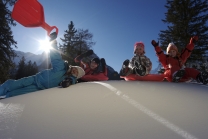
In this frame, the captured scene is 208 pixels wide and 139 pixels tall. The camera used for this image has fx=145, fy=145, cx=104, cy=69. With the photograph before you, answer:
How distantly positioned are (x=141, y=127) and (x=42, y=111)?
0.84 m

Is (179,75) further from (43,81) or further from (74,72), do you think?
(43,81)

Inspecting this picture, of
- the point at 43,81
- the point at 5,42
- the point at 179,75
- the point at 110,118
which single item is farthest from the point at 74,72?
the point at 5,42

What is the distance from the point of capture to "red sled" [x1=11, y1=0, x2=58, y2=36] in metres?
2.63

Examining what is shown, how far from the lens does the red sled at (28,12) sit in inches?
103

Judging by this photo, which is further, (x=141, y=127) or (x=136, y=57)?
(x=136, y=57)

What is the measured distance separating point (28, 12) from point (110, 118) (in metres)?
2.63

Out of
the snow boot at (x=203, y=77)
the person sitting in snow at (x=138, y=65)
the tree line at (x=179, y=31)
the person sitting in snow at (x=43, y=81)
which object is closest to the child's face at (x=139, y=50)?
the person sitting in snow at (x=138, y=65)

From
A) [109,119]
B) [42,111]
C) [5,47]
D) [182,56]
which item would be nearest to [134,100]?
[109,119]

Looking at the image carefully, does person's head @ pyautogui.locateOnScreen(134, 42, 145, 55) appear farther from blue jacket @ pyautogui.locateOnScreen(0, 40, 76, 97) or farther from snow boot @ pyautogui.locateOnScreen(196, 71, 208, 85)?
blue jacket @ pyautogui.locateOnScreen(0, 40, 76, 97)

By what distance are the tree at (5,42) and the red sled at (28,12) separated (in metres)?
5.81

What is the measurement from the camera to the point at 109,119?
108 cm

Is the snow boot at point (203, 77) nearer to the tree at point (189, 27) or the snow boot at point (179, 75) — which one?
the snow boot at point (179, 75)

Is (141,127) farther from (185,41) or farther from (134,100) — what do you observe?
(185,41)

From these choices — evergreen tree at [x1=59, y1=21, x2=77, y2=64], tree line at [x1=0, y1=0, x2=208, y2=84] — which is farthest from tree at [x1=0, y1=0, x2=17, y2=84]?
evergreen tree at [x1=59, y1=21, x2=77, y2=64]
